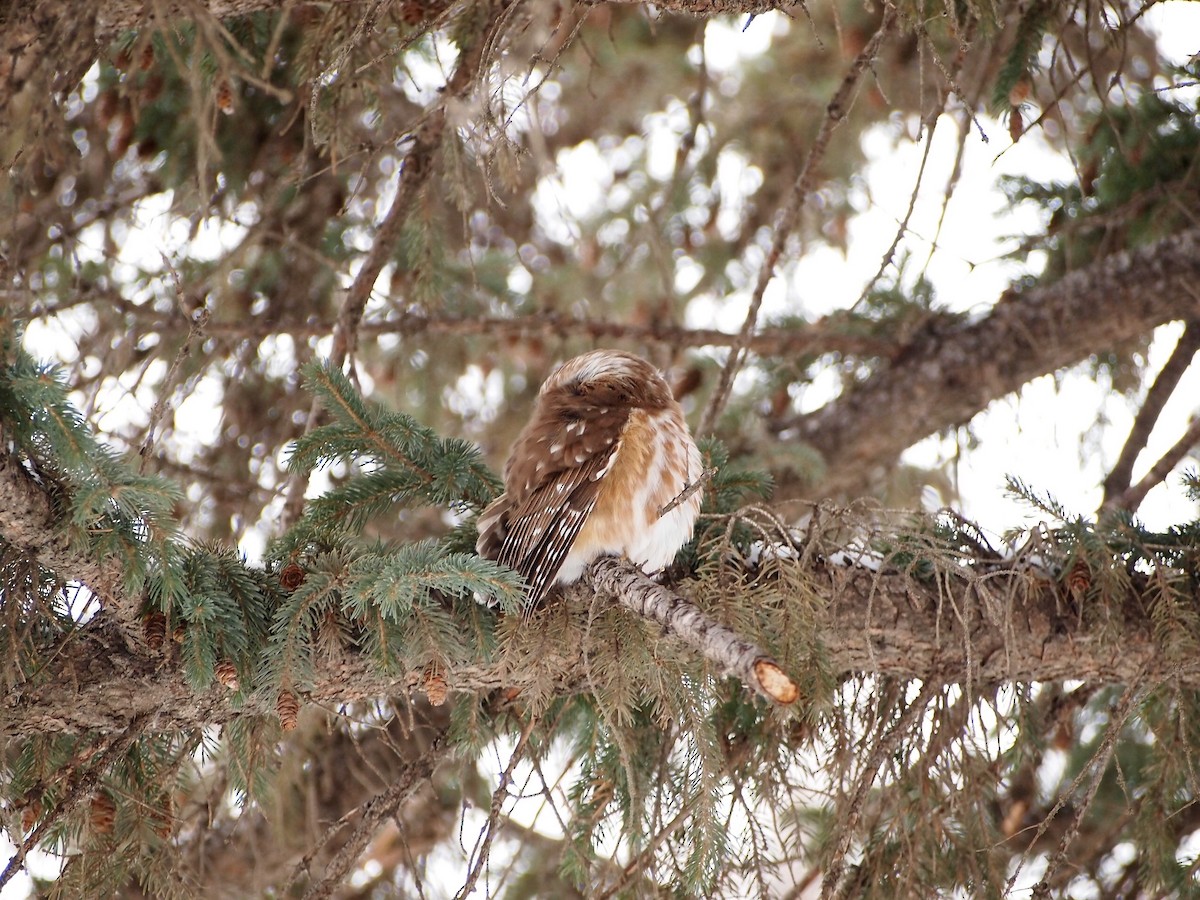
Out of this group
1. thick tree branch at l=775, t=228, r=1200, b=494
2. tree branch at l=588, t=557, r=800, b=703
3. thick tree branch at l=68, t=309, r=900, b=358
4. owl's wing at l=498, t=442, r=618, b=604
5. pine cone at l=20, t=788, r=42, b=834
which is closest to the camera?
tree branch at l=588, t=557, r=800, b=703

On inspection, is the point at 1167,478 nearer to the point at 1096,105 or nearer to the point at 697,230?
the point at 1096,105

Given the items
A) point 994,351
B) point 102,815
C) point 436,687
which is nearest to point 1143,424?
point 994,351

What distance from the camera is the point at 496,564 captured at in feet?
8.17

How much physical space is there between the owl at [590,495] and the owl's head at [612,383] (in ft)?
0.15

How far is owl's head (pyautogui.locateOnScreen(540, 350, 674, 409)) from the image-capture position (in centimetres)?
353

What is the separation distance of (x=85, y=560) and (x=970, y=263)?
2.83 metres

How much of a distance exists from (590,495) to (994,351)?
7.59ft

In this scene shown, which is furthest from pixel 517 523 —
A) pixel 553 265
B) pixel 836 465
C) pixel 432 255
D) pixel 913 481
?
pixel 553 265

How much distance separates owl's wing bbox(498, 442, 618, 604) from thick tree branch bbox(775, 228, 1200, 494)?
6.30ft

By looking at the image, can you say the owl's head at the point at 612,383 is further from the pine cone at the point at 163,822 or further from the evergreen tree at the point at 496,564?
the pine cone at the point at 163,822

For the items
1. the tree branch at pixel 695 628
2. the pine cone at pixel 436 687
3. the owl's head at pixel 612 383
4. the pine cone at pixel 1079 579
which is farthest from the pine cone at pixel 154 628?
the pine cone at pixel 1079 579

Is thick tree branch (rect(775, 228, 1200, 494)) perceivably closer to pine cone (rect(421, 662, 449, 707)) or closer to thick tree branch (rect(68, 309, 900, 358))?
thick tree branch (rect(68, 309, 900, 358))

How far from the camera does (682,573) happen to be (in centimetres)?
333

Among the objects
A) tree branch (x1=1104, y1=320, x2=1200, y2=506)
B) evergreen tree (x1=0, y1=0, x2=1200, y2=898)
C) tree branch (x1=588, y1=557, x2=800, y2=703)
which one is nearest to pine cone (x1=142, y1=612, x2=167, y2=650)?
evergreen tree (x1=0, y1=0, x2=1200, y2=898)
